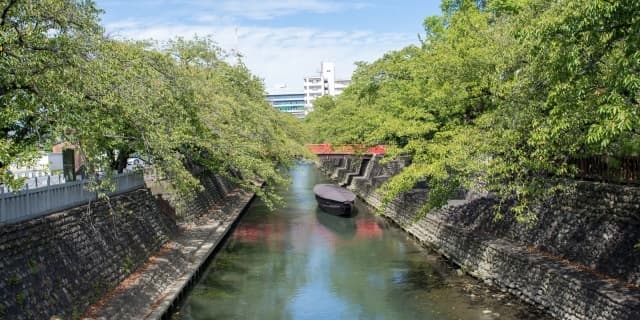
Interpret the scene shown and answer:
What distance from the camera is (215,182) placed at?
4522cm

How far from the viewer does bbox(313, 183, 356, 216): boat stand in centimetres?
4278

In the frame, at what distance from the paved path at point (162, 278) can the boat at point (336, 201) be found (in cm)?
1189

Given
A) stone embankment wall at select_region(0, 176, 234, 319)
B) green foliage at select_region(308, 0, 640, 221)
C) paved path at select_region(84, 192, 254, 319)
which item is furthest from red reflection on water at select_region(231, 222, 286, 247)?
stone embankment wall at select_region(0, 176, 234, 319)

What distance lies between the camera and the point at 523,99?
1568 cm

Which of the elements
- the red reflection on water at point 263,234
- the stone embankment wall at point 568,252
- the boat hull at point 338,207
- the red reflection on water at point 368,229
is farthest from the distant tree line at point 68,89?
the boat hull at point 338,207

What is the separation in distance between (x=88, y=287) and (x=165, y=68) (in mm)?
8646

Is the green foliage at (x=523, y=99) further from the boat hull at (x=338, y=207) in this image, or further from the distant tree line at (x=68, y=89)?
the boat hull at (x=338, y=207)

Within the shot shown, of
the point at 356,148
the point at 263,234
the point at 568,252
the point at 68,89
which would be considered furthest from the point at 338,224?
the point at 68,89

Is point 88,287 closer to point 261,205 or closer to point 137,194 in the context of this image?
point 137,194

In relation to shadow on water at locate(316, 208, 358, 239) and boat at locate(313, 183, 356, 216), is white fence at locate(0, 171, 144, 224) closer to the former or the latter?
shadow on water at locate(316, 208, 358, 239)

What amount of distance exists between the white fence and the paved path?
2756mm

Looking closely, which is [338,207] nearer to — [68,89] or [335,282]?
[335,282]

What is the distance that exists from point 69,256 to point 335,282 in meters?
11.0

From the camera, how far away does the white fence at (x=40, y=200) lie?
43.4ft
